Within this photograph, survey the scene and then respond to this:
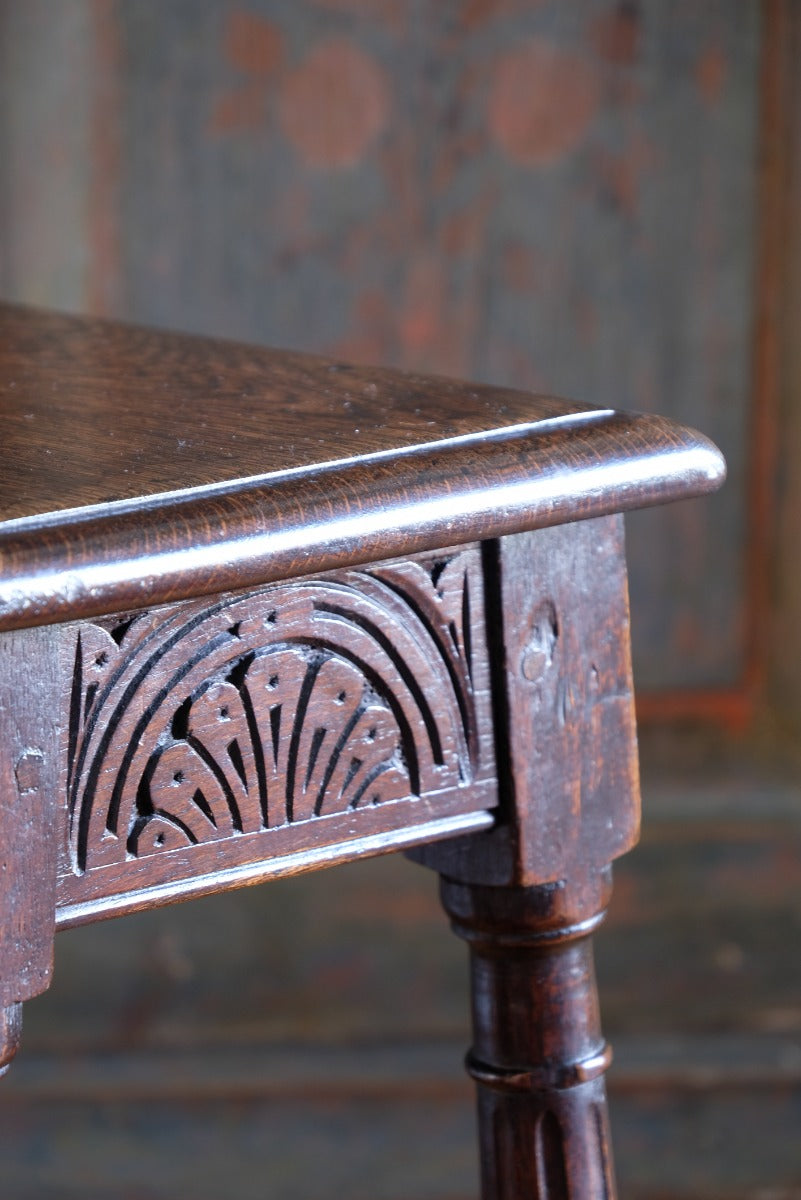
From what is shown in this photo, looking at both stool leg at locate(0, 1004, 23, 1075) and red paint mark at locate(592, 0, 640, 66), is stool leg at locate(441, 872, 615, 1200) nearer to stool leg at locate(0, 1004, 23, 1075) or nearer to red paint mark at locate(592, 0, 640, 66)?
stool leg at locate(0, 1004, 23, 1075)

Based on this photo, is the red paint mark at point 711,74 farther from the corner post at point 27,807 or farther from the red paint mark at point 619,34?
the corner post at point 27,807

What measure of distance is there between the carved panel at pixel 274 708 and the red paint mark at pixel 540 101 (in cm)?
123

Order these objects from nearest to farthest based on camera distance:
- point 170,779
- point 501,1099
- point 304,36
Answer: point 170,779 < point 501,1099 < point 304,36

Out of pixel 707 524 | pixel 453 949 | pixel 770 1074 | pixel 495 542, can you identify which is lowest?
pixel 770 1074

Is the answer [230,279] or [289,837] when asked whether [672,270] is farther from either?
[289,837]

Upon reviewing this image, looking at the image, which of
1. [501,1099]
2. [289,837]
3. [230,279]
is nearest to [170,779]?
[289,837]

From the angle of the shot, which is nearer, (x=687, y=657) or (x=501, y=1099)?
(x=501, y=1099)

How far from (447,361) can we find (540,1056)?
1169 millimetres

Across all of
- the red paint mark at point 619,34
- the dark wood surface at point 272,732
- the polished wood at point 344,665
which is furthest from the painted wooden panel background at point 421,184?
the dark wood surface at point 272,732

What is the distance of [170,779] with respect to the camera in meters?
0.60

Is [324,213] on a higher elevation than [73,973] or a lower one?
higher

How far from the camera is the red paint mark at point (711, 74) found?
1796mm

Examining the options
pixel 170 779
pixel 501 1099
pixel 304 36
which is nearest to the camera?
pixel 170 779

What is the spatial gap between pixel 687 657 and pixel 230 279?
606mm
